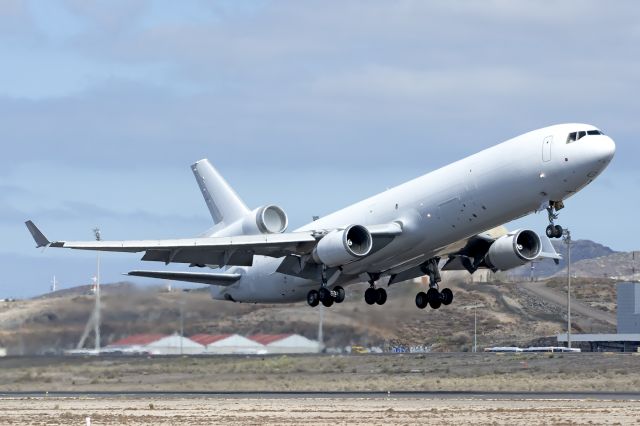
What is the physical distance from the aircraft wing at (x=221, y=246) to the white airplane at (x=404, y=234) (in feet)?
0.13

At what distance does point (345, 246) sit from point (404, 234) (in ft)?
7.24

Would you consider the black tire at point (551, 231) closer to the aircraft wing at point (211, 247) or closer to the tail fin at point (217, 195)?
the aircraft wing at point (211, 247)

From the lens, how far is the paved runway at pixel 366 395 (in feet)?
186

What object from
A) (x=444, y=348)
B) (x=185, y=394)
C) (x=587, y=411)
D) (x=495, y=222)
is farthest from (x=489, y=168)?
(x=444, y=348)

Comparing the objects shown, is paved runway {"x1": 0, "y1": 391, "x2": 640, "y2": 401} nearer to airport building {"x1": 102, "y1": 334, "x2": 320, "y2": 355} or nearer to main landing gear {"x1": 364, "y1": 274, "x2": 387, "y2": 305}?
airport building {"x1": 102, "y1": 334, "x2": 320, "y2": 355}

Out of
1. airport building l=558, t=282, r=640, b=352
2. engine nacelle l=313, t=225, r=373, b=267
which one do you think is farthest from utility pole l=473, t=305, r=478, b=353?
engine nacelle l=313, t=225, r=373, b=267

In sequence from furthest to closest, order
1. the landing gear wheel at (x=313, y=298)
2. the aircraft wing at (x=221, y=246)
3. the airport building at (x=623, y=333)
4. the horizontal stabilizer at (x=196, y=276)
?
the airport building at (x=623, y=333)
the horizontal stabilizer at (x=196, y=276)
the landing gear wheel at (x=313, y=298)
the aircraft wing at (x=221, y=246)

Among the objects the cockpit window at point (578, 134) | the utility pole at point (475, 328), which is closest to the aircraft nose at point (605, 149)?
the cockpit window at point (578, 134)

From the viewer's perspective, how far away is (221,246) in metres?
50.8

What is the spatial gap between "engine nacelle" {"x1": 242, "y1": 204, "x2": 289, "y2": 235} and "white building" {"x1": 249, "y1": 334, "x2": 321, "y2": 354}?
8.82 meters

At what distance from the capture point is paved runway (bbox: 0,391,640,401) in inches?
2235

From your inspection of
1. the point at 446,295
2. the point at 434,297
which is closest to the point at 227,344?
the point at 434,297

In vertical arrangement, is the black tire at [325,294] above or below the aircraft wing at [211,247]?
below

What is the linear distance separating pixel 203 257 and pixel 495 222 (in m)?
12.4
